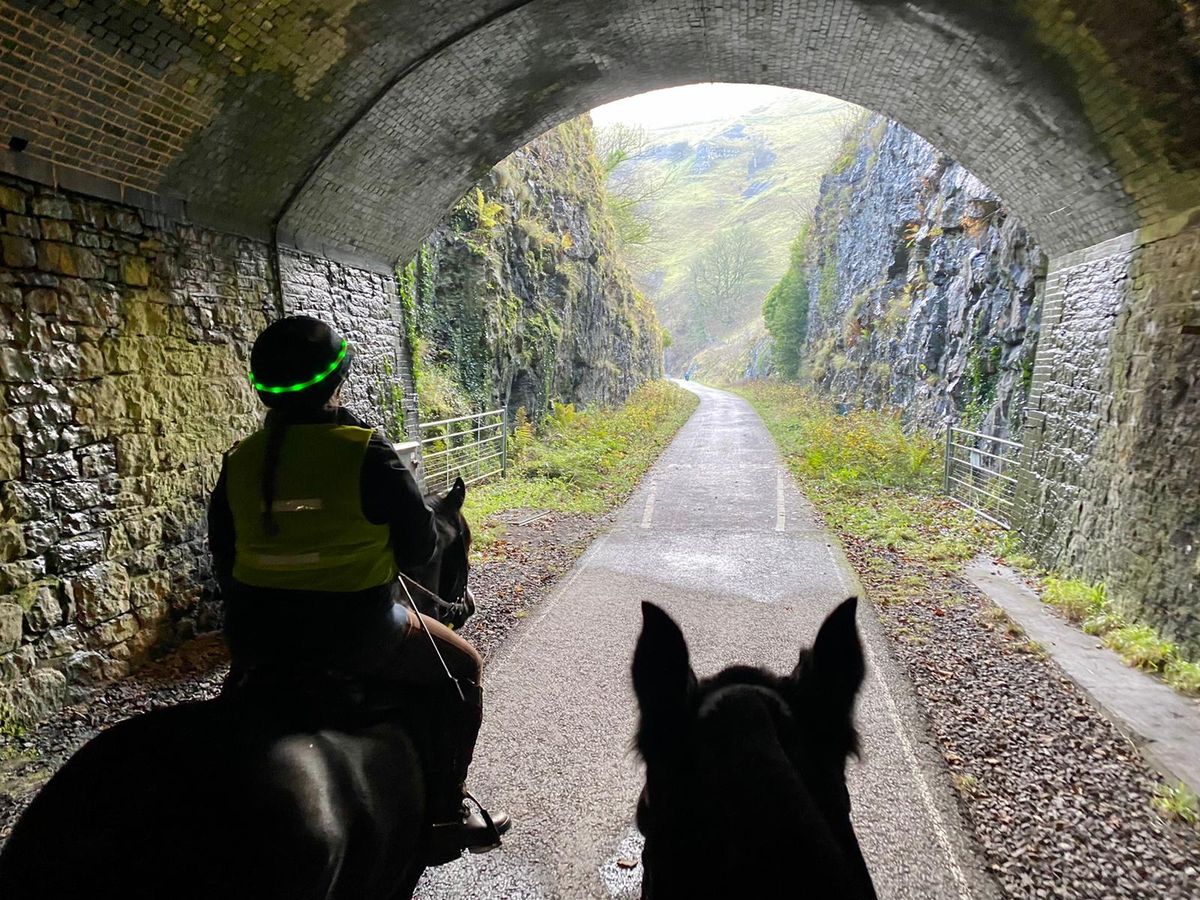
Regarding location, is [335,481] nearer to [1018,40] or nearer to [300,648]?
[300,648]

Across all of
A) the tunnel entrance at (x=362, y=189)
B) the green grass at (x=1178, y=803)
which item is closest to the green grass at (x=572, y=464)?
the tunnel entrance at (x=362, y=189)

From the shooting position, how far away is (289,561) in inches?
86.4

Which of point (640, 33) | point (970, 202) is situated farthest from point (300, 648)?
point (970, 202)

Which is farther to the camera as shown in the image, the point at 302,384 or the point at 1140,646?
the point at 1140,646

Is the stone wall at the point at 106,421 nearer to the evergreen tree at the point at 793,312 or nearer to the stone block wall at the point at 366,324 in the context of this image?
the stone block wall at the point at 366,324

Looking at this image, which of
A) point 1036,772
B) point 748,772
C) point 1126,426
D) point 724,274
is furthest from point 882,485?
point 724,274

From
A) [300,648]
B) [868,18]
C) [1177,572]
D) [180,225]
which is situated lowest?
[1177,572]

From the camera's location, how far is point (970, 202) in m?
13.5

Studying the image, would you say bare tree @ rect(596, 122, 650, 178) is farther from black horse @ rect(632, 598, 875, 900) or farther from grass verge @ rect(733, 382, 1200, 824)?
black horse @ rect(632, 598, 875, 900)

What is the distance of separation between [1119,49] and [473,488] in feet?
37.7

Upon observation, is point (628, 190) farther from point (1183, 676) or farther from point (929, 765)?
point (929, 765)

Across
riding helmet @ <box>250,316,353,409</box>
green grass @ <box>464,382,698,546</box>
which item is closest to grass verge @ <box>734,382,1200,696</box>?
green grass @ <box>464,382,698,546</box>

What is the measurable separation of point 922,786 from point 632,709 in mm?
1914

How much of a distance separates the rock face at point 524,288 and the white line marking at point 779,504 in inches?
277
